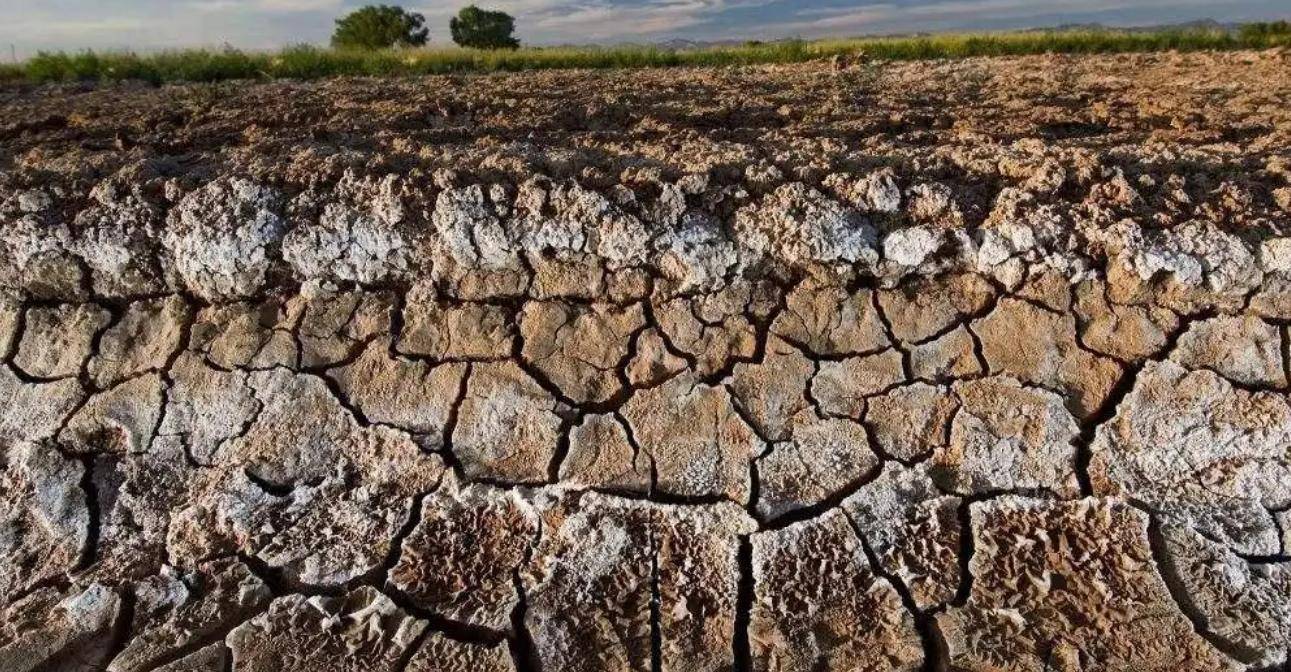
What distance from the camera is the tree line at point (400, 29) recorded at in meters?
17.3

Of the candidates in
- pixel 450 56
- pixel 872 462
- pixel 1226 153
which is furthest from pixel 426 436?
pixel 450 56

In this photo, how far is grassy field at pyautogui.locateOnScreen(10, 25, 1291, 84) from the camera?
666cm

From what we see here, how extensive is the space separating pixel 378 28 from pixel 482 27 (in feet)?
7.03

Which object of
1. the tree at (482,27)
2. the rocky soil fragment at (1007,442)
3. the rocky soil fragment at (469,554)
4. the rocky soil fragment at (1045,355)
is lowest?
the rocky soil fragment at (469,554)

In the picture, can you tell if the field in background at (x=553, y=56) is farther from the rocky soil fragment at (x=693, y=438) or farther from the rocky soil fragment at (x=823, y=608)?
the rocky soil fragment at (x=823, y=608)

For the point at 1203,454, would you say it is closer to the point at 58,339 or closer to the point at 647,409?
the point at 647,409

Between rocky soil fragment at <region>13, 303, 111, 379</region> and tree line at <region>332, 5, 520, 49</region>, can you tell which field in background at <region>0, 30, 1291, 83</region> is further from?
tree line at <region>332, 5, 520, 49</region>

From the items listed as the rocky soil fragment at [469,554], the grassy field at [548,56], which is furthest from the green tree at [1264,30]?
the rocky soil fragment at [469,554]

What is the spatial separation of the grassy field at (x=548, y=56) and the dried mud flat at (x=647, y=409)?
162 inches

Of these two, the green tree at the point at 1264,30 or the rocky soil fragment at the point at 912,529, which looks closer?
the rocky soil fragment at the point at 912,529

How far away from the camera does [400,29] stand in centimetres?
1745

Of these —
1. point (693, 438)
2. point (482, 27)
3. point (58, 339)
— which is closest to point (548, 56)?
point (58, 339)

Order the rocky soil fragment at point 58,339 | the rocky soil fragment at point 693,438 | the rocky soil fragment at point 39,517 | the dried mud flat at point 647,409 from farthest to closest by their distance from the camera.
Answer: the rocky soil fragment at point 58,339 → the rocky soil fragment at point 693,438 → the rocky soil fragment at point 39,517 → the dried mud flat at point 647,409

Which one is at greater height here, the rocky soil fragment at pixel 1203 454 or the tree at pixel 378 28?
the tree at pixel 378 28
